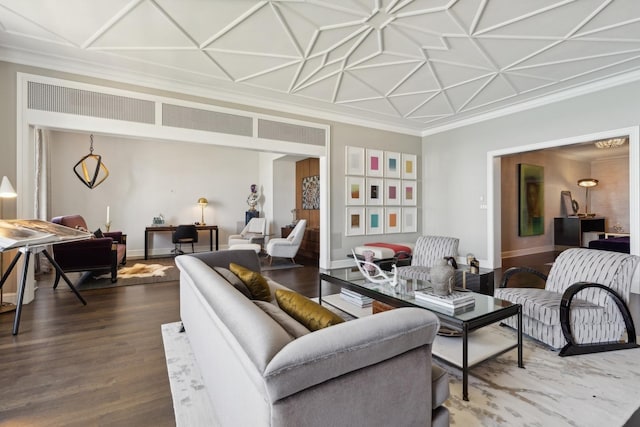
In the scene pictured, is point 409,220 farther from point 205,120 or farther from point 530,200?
point 205,120

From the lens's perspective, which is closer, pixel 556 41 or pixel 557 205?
pixel 556 41

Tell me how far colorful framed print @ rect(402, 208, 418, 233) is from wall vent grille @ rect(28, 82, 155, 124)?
5.13m

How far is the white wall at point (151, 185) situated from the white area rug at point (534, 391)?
18.7 feet

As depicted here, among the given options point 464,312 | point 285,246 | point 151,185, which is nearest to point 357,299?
point 464,312

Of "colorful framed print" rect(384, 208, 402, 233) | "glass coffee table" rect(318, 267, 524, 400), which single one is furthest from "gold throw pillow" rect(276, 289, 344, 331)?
"colorful framed print" rect(384, 208, 402, 233)

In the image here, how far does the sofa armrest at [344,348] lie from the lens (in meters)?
0.91

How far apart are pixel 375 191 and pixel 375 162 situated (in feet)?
1.99

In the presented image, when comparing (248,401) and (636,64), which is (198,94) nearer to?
(248,401)

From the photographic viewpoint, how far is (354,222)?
20.1 feet

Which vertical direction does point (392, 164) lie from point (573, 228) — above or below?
above

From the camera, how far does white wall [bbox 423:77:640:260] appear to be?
4344 millimetres

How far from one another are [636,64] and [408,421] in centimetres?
536

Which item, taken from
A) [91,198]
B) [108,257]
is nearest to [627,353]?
[108,257]

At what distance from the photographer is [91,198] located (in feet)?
22.1
